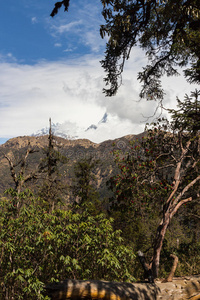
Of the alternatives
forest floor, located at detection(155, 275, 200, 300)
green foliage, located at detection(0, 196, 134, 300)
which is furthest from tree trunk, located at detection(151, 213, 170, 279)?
forest floor, located at detection(155, 275, 200, 300)

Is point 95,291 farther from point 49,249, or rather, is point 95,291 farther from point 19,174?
point 19,174

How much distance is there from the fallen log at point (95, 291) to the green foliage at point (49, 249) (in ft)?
3.82

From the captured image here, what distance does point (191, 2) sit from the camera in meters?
5.57

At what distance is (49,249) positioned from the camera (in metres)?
7.14

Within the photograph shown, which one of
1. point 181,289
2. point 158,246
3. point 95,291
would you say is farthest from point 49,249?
point 158,246

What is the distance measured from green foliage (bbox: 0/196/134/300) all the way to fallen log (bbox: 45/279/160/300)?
3.82 feet

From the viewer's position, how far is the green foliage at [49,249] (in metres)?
6.93

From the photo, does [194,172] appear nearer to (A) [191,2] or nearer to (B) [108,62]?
(B) [108,62]

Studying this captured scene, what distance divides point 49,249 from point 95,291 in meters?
2.34

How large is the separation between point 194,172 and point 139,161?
254cm

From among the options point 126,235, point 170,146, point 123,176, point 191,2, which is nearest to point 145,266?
point 123,176

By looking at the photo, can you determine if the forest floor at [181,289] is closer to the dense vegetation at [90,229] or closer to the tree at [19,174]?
the dense vegetation at [90,229]

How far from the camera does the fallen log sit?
17.3ft

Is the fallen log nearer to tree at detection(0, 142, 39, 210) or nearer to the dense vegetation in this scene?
the dense vegetation
